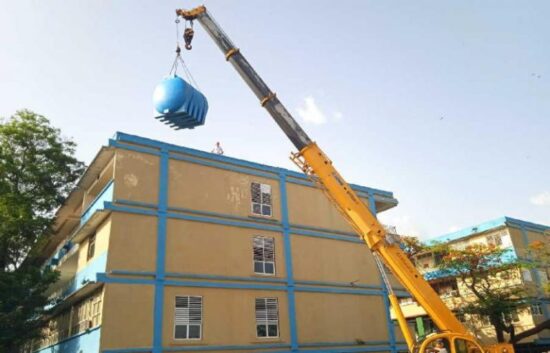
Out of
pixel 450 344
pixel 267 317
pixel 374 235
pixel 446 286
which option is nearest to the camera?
pixel 450 344

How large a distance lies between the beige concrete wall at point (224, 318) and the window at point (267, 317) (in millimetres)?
199

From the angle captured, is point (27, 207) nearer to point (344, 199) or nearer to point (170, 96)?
point (170, 96)

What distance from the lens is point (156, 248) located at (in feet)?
62.5

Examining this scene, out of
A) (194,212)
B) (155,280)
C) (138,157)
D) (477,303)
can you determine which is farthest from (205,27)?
(477,303)

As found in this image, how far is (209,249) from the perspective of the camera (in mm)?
20422

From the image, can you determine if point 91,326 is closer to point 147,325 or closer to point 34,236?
point 147,325

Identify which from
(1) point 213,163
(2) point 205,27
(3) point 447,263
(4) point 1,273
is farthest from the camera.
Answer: (3) point 447,263

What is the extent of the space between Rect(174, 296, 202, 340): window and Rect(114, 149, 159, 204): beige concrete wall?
14.7 feet

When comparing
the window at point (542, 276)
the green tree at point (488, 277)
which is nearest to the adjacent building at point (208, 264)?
the green tree at point (488, 277)

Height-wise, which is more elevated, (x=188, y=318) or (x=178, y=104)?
(x=178, y=104)

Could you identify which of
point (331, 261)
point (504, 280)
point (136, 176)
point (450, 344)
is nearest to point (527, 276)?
point (504, 280)

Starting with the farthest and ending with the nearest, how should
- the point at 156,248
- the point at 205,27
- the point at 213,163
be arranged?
the point at 213,163 < the point at 156,248 < the point at 205,27

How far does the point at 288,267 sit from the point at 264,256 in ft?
4.34

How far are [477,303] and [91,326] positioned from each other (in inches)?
990
